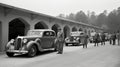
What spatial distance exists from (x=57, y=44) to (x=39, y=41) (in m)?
1.81

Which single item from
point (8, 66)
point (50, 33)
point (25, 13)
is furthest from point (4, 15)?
point (8, 66)

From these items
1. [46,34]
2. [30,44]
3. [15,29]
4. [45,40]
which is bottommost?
[30,44]

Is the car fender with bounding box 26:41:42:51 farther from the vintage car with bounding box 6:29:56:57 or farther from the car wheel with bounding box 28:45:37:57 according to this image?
the car wheel with bounding box 28:45:37:57

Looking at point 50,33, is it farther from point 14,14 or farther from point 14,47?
point 14,14

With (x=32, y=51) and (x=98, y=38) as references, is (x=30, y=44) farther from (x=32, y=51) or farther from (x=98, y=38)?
(x=98, y=38)

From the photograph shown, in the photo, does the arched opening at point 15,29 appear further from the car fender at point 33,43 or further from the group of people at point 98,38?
the car fender at point 33,43

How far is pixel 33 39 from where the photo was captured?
11.1 metres

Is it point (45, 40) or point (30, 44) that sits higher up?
point (45, 40)

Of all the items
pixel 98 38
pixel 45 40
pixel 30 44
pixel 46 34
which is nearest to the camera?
pixel 30 44

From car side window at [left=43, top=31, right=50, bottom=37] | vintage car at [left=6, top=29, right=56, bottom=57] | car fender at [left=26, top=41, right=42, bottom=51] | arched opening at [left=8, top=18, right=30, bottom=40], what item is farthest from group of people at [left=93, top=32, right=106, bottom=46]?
car fender at [left=26, top=41, right=42, bottom=51]

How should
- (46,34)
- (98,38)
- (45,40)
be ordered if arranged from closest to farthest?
(45,40), (46,34), (98,38)

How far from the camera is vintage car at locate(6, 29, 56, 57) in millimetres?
10430

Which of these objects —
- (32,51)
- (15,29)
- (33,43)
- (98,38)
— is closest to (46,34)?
(33,43)

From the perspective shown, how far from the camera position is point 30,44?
412 inches
